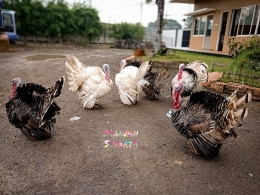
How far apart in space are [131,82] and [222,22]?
1180 cm

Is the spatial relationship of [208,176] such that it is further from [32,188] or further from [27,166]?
[27,166]

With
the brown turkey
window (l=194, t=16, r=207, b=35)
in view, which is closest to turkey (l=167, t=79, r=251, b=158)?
the brown turkey

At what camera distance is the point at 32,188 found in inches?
89.0

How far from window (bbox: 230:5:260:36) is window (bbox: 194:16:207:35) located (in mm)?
3661

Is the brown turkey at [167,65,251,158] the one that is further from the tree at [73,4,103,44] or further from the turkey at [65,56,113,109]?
the tree at [73,4,103,44]

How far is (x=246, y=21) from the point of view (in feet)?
36.3

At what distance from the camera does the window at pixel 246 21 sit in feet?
34.1

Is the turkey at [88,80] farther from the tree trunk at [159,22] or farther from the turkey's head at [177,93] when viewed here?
the tree trunk at [159,22]

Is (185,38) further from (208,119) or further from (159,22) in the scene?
(208,119)

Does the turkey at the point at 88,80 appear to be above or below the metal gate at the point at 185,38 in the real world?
below

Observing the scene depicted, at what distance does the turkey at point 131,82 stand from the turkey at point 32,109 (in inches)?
76.7

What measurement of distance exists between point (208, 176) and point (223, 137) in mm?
554

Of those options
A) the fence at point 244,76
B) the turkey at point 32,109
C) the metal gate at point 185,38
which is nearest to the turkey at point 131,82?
the turkey at point 32,109

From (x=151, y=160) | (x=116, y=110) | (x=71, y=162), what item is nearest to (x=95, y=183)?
(x=71, y=162)
